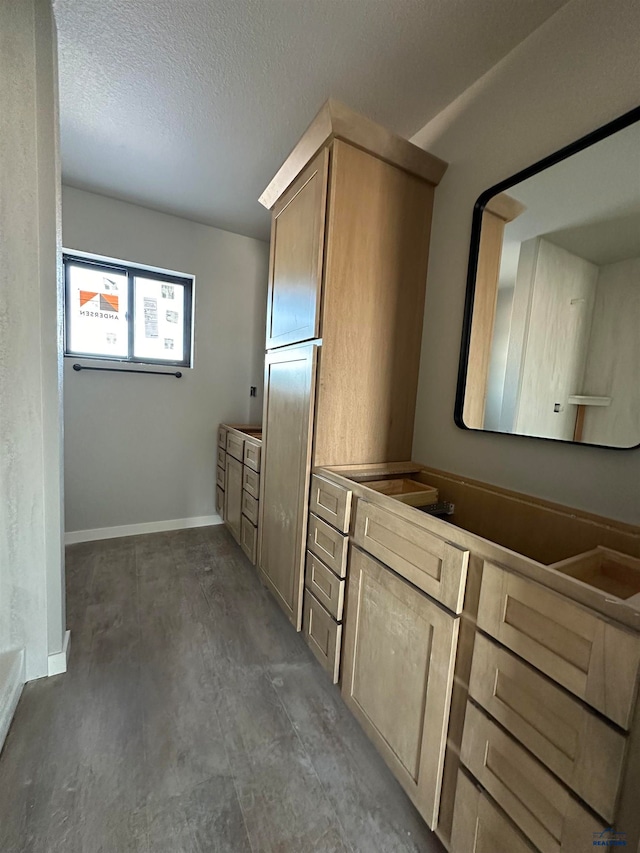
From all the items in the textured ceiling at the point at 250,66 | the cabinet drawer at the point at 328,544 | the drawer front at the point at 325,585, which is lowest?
the drawer front at the point at 325,585

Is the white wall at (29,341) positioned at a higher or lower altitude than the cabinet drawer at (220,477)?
higher

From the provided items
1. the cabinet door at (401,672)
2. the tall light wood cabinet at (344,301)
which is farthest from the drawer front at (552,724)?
the tall light wood cabinet at (344,301)

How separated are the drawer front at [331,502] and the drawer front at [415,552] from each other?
7 cm

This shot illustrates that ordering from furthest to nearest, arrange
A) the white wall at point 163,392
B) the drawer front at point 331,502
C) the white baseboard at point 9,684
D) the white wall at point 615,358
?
Answer: 1. the white wall at point 163,392
2. the drawer front at point 331,502
3. the white baseboard at point 9,684
4. the white wall at point 615,358

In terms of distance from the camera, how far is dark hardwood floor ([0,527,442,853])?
95 cm

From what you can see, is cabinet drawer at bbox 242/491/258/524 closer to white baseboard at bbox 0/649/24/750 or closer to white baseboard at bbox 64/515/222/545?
white baseboard at bbox 64/515/222/545

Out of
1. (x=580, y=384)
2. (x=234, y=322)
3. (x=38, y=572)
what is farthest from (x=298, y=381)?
(x=234, y=322)

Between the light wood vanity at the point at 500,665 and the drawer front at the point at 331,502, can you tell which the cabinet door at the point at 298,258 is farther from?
the light wood vanity at the point at 500,665

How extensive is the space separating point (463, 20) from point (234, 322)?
2363 mm

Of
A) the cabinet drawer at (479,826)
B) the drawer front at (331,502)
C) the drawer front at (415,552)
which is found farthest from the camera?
the drawer front at (331,502)

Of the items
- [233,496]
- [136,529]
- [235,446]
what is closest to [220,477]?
[233,496]

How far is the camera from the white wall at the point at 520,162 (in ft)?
3.36

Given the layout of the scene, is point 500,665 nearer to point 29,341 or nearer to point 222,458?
point 29,341

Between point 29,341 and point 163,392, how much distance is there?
163 centimetres
